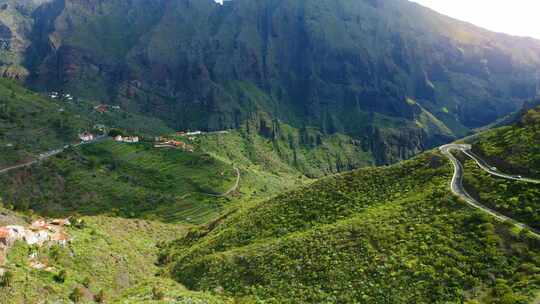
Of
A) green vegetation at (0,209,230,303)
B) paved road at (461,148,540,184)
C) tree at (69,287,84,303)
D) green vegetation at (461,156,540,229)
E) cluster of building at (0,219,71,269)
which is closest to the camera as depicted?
green vegetation at (0,209,230,303)

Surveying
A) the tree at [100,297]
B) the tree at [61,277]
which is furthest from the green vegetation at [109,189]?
the tree at [100,297]

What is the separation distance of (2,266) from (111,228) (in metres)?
51.4

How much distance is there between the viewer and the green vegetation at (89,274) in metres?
59.9

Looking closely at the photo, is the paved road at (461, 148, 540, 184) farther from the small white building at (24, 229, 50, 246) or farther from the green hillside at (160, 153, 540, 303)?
the small white building at (24, 229, 50, 246)

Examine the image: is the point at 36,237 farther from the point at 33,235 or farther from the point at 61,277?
the point at 61,277

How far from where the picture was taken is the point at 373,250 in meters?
64.2

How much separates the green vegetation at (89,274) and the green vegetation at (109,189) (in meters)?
60.3

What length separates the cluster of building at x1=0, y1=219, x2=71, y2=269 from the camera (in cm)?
6612

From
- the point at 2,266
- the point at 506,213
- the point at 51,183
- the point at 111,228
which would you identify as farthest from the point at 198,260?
the point at 51,183

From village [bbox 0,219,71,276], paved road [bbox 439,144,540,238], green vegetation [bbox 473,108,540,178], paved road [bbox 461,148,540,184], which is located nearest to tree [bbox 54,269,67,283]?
village [bbox 0,219,71,276]

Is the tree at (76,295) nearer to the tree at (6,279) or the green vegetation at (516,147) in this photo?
the tree at (6,279)

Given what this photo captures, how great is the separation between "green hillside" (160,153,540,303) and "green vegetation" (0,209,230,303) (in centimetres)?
659

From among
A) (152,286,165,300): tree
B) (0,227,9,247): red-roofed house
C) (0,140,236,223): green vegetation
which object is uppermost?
(0,227,9,247): red-roofed house

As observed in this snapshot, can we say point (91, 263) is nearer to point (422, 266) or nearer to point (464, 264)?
point (422, 266)
